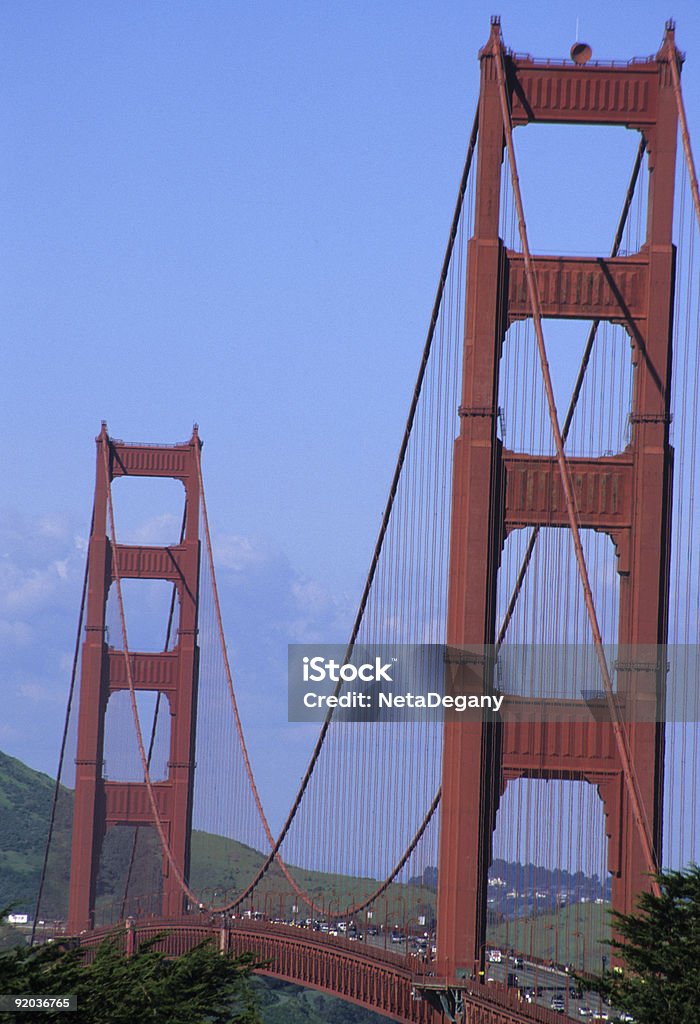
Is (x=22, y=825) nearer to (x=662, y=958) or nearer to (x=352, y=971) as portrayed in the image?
(x=352, y=971)

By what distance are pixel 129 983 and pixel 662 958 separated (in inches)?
234

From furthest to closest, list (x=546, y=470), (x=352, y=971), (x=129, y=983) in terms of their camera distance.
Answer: (x=352, y=971)
(x=546, y=470)
(x=129, y=983)

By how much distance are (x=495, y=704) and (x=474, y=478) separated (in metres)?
3.02

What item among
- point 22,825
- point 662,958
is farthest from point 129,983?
point 22,825

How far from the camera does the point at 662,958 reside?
1045 inches

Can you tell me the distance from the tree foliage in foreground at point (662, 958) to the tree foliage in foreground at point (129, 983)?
4.28 m

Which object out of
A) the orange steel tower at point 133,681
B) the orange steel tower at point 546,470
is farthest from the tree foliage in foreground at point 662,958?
the orange steel tower at point 133,681

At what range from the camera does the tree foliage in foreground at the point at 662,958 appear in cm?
2583

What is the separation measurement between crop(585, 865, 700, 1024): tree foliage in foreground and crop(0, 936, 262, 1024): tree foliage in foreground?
4.28 metres

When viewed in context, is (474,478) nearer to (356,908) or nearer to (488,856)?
(488,856)

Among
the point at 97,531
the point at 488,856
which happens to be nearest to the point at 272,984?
the point at 97,531

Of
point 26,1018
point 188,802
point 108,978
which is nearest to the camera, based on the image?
point 26,1018

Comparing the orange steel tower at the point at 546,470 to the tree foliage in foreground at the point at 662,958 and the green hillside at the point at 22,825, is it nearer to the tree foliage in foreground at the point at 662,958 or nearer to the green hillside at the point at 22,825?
the tree foliage in foreground at the point at 662,958

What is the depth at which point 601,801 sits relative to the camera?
31844mm
